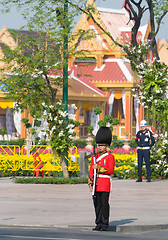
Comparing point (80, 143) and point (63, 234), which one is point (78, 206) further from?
point (80, 143)

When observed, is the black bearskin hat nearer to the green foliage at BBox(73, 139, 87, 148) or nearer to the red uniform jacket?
the red uniform jacket

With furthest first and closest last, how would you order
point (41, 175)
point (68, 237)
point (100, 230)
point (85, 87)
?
point (85, 87) → point (41, 175) → point (100, 230) → point (68, 237)

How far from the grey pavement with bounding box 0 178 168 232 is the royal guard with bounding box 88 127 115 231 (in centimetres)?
22

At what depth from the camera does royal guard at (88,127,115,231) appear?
11.9 m

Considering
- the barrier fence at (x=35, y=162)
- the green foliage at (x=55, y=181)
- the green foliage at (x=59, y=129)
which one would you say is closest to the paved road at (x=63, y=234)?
the green foliage at (x=55, y=181)

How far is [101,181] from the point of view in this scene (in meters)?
12.0

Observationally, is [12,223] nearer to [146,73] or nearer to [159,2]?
[146,73]

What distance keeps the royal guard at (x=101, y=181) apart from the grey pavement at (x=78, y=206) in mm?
222

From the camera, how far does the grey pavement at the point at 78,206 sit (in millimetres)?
12445

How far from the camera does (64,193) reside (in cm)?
1856

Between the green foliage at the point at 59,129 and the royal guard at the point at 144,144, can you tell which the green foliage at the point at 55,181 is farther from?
the royal guard at the point at 144,144

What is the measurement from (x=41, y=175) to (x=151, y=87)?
4.90m

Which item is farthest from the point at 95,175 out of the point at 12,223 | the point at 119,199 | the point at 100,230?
the point at 119,199

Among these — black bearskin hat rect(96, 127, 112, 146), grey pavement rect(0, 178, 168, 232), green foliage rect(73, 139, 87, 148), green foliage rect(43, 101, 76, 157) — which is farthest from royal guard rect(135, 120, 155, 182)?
green foliage rect(73, 139, 87, 148)
